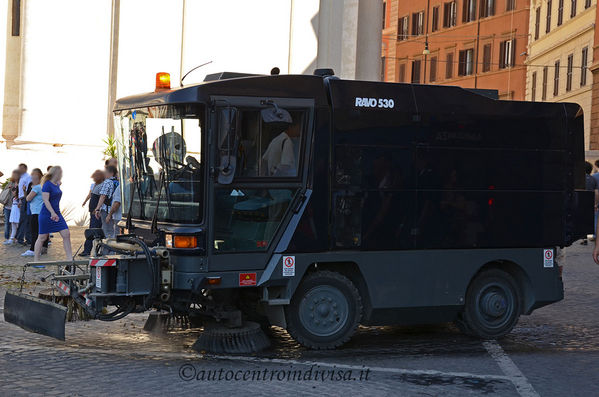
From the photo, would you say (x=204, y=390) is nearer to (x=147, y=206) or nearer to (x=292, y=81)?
(x=147, y=206)

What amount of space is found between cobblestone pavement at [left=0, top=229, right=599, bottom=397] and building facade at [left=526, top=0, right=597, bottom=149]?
31456mm

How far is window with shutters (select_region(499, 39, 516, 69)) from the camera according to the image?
177 ft

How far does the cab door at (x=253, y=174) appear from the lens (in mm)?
7922

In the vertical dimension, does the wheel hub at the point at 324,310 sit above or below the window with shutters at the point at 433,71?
below

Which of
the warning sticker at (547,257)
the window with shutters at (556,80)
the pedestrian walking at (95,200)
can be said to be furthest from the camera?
the window with shutters at (556,80)

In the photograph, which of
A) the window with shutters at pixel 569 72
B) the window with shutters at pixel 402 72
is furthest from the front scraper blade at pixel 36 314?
the window with shutters at pixel 402 72

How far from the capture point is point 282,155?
8.23 m

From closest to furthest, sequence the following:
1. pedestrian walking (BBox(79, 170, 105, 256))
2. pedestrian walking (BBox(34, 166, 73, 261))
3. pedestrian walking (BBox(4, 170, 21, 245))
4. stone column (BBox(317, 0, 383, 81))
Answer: pedestrian walking (BBox(34, 166, 73, 261))
pedestrian walking (BBox(79, 170, 105, 256))
pedestrian walking (BBox(4, 170, 21, 245))
stone column (BBox(317, 0, 383, 81))

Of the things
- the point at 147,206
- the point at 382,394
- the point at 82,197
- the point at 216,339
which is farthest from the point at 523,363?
the point at 82,197

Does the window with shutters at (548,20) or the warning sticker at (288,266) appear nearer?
the warning sticker at (288,266)

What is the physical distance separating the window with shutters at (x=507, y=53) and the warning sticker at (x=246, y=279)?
1885 inches

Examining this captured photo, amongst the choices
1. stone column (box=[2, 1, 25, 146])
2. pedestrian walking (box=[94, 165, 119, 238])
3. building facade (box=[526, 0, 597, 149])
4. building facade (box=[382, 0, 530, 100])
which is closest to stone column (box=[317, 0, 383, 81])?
stone column (box=[2, 1, 25, 146])

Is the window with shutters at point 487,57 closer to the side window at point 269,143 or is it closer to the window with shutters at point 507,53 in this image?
the window with shutters at point 507,53

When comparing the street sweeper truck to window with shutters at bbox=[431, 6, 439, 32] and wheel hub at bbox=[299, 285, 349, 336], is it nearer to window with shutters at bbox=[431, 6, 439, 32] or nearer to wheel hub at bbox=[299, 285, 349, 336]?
wheel hub at bbox=[299, 285, 349, 336]
